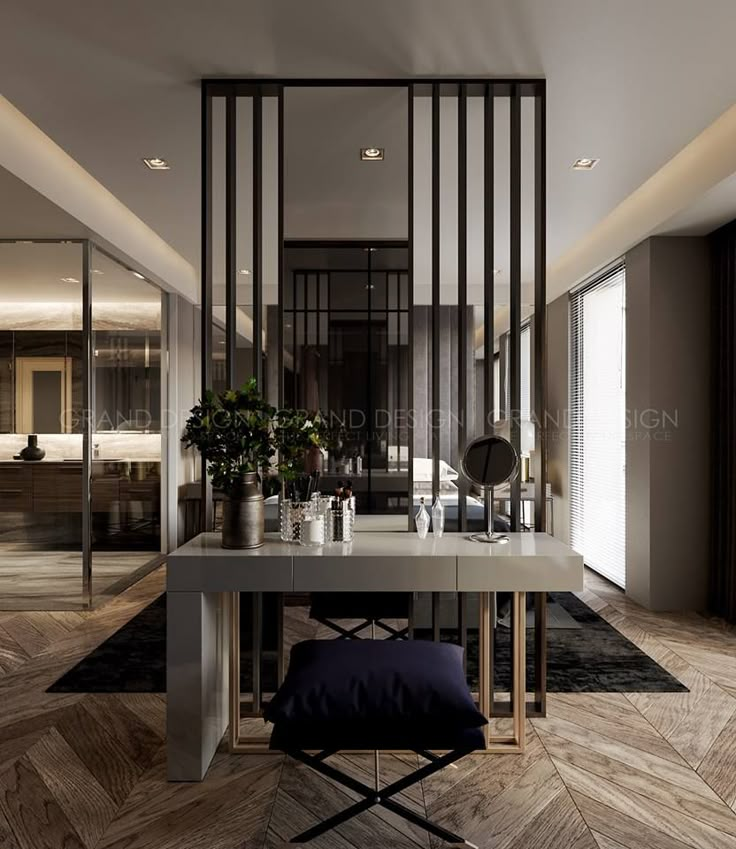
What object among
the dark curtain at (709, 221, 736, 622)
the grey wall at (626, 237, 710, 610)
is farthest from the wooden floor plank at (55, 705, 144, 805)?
the dark curtain at (709, 221, 736, 622)

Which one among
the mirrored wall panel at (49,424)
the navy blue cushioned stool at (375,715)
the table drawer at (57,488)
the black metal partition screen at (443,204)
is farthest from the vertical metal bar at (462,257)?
the table drawer at (57,488)

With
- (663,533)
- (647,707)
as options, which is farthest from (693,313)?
(647,707)

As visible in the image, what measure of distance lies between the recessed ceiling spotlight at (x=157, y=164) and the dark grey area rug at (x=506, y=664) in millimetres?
2581

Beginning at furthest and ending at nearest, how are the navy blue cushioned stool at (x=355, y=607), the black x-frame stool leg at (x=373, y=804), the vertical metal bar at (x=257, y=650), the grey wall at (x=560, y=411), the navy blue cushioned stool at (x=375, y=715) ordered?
1. the grey wall at (x=560, y=411)
2. the navy blue cushioned stool at (x=355, y=607)
3. the vertical metal bar at (x=257, y=650)
4. the black x-frame stool leg at (x=373, y=804)
5. the navy blue cushioned stool at (x=375, y=715)

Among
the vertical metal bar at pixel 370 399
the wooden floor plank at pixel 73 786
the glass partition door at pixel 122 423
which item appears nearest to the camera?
the wooden floor plank at pixel 73 786

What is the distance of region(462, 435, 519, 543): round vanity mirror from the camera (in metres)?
2.63

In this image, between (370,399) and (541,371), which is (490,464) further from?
(370,399)

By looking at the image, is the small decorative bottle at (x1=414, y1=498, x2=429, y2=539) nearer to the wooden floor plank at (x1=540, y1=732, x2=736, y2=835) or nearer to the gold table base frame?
the gold table base frame

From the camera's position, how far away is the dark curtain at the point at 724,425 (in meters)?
4.14

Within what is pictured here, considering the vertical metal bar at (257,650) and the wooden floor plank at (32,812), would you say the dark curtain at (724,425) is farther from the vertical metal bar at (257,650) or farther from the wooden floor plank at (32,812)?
the wooden floor plank at (32,812)

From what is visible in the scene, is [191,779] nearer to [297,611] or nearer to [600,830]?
[600,830]

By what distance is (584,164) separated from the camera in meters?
3.74

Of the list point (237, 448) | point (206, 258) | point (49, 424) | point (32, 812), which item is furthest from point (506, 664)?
point (49, 424)

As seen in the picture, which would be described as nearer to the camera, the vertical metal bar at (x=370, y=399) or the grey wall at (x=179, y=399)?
the vertical metal bar at (x=370, y=399)
